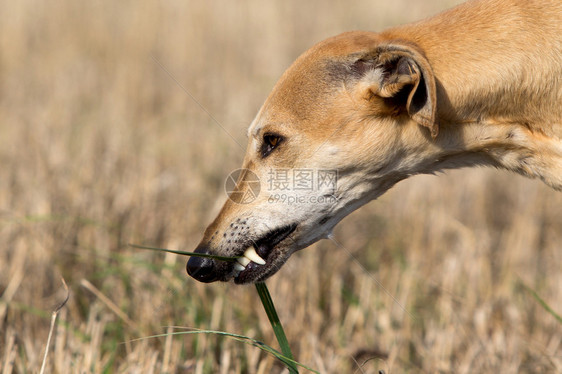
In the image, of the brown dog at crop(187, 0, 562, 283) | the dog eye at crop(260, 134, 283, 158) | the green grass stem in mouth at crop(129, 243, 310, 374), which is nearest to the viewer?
the green grass stem in mouth at crop(129, 243, 310, 374)

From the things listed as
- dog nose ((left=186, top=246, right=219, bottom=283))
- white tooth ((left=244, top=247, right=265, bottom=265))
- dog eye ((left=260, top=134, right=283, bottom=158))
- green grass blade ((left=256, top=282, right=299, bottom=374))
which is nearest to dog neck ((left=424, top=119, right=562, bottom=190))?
dog eye ((left=260, top=134, right=283, bottom=158))

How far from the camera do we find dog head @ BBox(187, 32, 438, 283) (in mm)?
3498

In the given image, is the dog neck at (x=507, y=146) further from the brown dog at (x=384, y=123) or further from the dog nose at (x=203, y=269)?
the dog nose at (x=203, y=269)

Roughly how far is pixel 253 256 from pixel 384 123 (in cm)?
102

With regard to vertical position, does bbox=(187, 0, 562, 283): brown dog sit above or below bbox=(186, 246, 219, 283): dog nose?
above

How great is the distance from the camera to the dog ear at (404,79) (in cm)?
316

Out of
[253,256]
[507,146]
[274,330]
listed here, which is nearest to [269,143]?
[253,256]

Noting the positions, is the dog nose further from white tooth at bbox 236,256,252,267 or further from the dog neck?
the dog neck

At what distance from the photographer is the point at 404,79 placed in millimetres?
3279

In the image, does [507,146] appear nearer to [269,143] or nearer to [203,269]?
[269,143]

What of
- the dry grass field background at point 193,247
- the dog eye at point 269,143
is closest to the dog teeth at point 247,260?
the dog eye at point 269,143

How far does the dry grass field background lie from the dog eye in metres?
1.22

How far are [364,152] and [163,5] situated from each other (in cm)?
880

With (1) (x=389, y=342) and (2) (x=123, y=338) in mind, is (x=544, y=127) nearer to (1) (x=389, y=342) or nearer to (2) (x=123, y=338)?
(1) (x=389, y=342)
